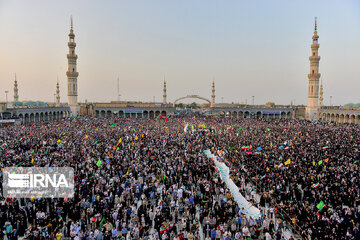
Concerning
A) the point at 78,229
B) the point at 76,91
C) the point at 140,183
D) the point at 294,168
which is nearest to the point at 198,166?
the point at 140,183

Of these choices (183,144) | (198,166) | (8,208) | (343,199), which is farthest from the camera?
(183,144)

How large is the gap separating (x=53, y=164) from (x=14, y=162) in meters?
2.65

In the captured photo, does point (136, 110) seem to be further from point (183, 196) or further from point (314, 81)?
point (183, 196)

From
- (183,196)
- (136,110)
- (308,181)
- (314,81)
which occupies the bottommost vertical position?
(183,196)

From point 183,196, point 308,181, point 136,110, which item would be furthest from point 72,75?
point 308,181

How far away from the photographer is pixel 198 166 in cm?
1533

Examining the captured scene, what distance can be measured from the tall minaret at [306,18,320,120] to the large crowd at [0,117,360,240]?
161 ft

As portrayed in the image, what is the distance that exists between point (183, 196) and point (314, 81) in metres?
64.9

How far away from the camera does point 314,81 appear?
64562 mm

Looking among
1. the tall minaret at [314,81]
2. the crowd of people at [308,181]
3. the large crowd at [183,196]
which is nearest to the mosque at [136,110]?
the tall minaret at [314,81]

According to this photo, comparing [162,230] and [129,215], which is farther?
[129,215]

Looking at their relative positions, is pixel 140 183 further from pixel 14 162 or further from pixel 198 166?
pixel 14 162

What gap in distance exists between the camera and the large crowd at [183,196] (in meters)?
8.85

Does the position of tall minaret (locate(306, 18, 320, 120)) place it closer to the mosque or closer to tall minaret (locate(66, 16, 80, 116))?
the mosque
